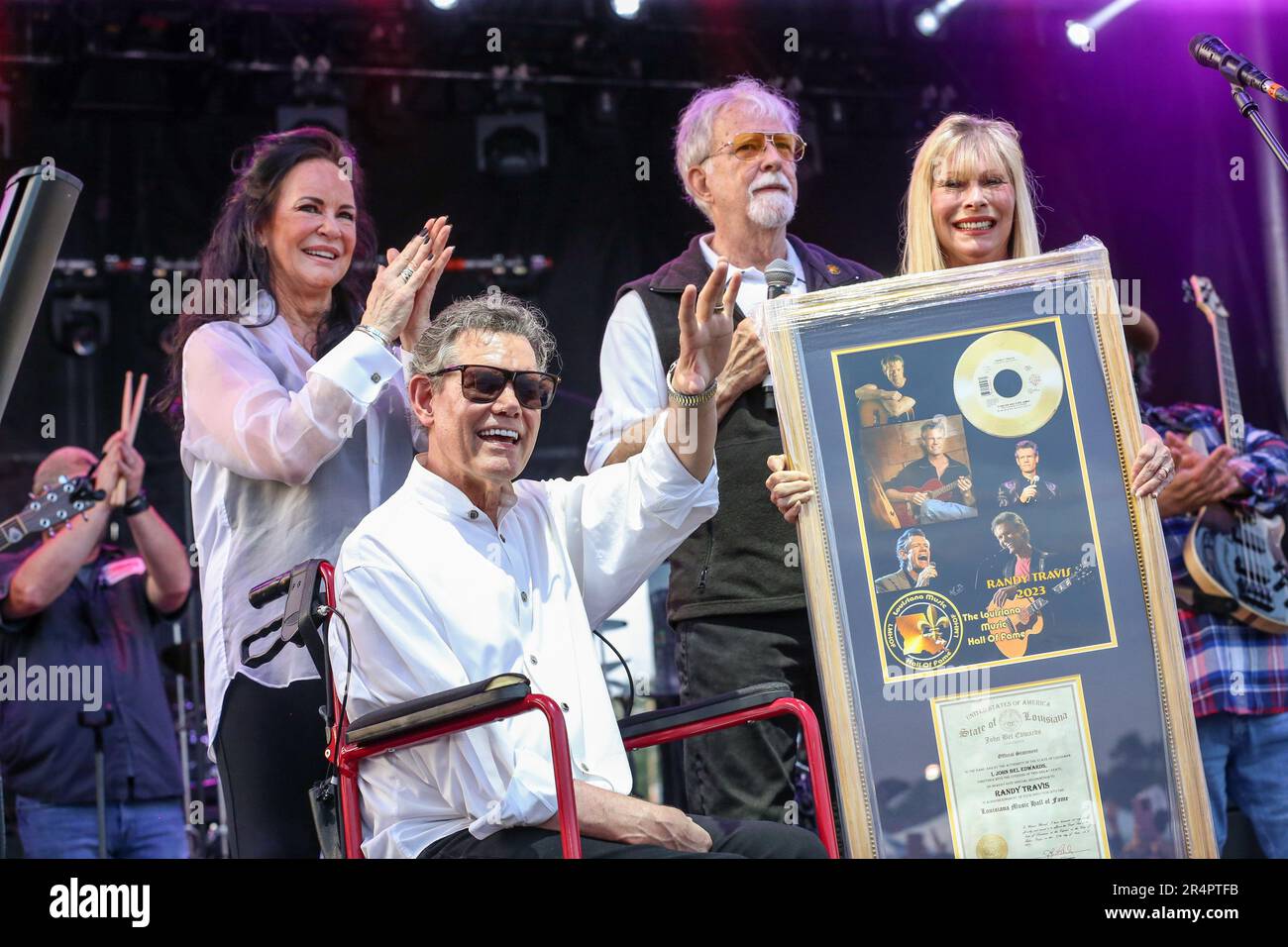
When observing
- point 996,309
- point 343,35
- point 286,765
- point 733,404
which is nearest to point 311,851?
point 286,765

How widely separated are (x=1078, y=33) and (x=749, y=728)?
7.25ft

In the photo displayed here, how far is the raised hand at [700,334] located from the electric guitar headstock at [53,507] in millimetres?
2113

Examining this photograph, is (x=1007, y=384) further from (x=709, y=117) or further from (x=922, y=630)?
(x=709, y=117)

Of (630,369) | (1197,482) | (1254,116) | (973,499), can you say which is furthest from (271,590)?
(1197,482)

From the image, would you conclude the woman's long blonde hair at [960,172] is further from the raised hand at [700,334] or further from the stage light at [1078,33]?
the stage light at [1078,33]

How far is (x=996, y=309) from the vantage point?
3348 mm

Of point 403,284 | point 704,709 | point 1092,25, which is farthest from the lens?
point 1092,25

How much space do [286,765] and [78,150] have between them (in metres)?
1.98

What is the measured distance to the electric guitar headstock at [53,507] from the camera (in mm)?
4387

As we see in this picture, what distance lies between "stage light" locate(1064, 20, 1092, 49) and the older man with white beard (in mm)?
868

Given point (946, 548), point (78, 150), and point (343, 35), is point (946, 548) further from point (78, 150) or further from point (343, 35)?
point (78, 150)

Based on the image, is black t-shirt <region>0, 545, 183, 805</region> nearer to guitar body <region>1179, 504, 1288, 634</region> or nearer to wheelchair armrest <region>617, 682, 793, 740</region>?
wheelchair armrest <region>617, 682, 793, 740</region>

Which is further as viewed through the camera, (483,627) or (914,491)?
(914,491)

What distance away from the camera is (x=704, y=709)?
298 centimetres
